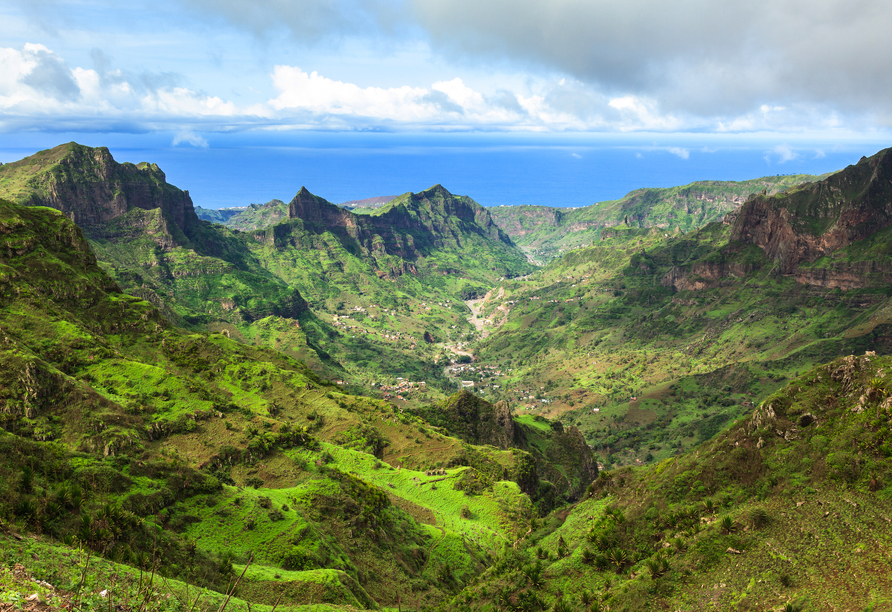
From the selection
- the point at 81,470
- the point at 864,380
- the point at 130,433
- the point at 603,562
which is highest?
the point at 864,380

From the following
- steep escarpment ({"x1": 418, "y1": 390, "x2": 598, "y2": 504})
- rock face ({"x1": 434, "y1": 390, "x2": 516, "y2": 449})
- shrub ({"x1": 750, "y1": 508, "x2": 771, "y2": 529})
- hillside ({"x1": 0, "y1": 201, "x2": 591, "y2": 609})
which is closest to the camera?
hillside ({"x1": 0, "y1": 201, "x2": 591, "y2": 609})

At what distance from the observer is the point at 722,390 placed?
199625mm

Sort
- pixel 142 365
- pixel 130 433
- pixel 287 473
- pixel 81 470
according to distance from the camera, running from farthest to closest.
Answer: pixel 142 365 < pixel 287 473 < pixel 130 433 < pixel 81 470

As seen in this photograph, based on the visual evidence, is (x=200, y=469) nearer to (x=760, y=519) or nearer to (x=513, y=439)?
(x=760, y=519)

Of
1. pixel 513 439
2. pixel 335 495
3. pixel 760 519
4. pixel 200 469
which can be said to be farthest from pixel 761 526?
pixel 513 439

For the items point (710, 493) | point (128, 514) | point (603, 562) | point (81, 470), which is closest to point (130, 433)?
point (81, 470)

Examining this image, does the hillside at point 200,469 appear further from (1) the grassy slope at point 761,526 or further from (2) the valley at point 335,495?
(1) the grassy slope at point 761,526

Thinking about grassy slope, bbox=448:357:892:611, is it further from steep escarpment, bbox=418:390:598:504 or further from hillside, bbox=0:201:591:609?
steep escarpment, bbox=418:390:598:504

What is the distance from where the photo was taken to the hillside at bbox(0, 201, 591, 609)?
43344 mm

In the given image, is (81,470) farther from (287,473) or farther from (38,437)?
(287,473)

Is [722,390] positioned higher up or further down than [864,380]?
further down

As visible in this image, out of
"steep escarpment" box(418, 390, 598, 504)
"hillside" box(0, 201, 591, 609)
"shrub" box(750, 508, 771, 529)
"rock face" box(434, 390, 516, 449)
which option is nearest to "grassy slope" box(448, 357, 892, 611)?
"shrub" box(750, 508, 771, 529)

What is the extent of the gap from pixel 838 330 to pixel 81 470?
236 meters

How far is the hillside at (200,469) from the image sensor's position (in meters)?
43.3
